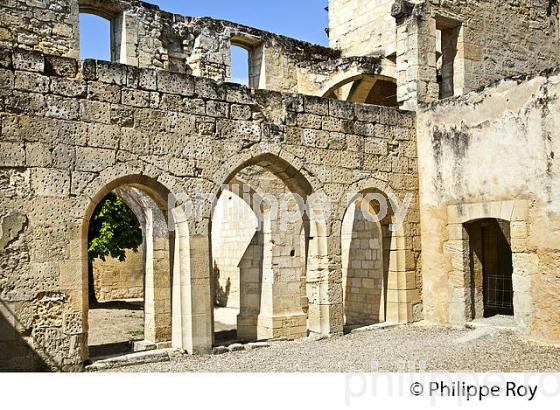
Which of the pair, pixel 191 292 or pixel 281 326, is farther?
pixel 281 326

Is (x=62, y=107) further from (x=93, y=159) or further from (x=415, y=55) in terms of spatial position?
(x=415, y=55)

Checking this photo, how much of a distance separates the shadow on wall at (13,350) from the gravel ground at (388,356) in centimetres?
93

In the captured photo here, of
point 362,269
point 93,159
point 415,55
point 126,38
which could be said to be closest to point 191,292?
point 93,159

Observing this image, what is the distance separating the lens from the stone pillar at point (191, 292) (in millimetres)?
7414

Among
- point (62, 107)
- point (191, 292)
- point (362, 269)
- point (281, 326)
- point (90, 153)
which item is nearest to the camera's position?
point (62, 107)

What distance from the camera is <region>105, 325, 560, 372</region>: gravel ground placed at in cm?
647

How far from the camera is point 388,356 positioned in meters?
7.03

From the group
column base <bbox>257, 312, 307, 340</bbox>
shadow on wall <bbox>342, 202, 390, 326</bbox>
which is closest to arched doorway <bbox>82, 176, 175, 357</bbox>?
column base <bbox>257, 312, 307, 340</bbox>

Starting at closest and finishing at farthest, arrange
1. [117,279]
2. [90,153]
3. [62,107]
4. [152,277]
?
[62,107] < [90,153] < [152,277] < [117,279]

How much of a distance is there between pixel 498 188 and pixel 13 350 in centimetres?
640

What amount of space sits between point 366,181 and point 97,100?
407 cm

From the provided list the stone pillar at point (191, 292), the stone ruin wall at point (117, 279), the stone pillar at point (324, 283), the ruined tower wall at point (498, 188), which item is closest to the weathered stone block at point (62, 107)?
the stone pillar at point (191, 292)

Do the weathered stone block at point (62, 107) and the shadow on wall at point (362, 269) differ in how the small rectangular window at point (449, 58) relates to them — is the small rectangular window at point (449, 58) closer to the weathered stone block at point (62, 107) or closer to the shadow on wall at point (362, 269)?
the shadow on wall at point (362, 269)
